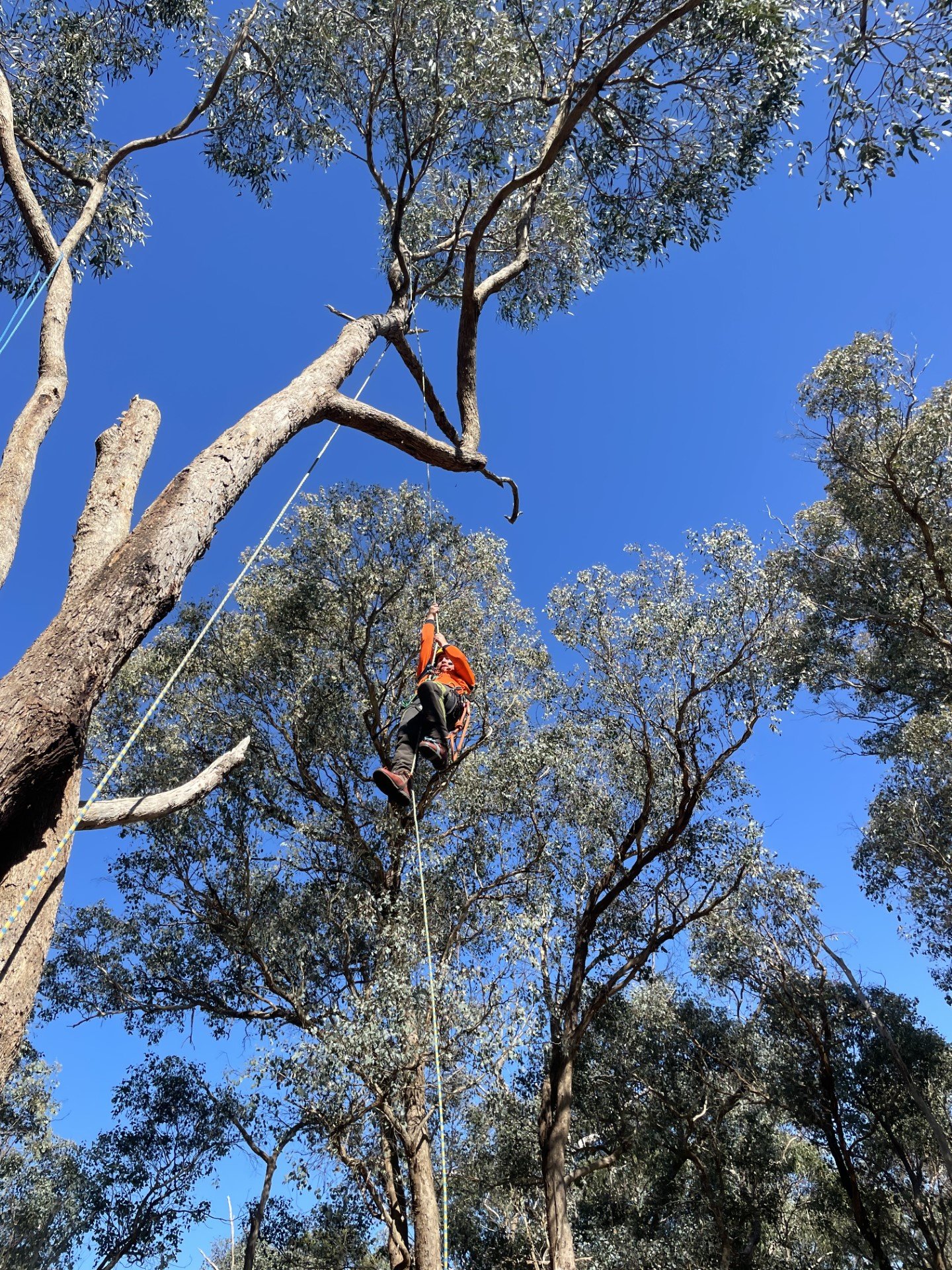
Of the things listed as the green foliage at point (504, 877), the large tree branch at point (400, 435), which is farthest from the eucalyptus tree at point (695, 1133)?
the large tree branch at point (400, 435)

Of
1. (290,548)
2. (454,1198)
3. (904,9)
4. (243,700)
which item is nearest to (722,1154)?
(454,1198)

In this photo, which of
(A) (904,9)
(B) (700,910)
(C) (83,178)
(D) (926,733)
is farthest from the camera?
(D) (926,733)

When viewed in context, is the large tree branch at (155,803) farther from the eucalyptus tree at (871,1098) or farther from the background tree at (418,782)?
the eucalyptus tree at (871,1098)

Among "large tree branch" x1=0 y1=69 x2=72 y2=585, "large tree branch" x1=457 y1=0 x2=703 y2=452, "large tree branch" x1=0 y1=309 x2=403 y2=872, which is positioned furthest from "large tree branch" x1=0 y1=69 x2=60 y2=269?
"large tree branch" x1=457 y1=0 x2=703 y2=452

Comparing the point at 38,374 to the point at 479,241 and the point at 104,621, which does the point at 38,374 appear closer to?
the point at 104,621

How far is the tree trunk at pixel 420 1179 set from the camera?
30.0 feet

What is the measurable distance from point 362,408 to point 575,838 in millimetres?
8724

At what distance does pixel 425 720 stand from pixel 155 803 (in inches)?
135

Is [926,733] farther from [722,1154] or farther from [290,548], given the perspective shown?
[290,548]

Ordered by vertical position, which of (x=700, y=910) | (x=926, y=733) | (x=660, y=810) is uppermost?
(x=926, y=733)

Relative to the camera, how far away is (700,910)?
39.2 feet

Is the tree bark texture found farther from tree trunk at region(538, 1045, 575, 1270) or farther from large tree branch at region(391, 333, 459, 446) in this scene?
tree trunk at region(538, 1045, 575, 1270)

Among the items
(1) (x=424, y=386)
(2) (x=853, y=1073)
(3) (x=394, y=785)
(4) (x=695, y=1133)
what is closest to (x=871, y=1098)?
(2) (x=853, y=1073)

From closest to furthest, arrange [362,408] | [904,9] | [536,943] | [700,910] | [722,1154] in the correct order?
[362,408] < [904,9] < [536,943] < [700,910] < [722,1154]
